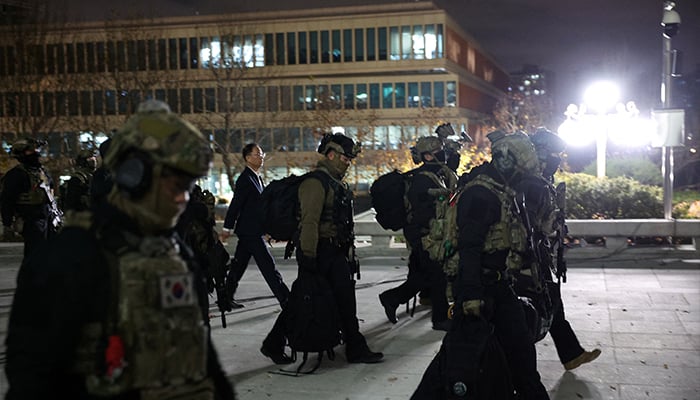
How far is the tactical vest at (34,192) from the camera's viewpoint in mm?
9695

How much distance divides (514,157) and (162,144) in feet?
9.78

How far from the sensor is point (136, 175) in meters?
2.44


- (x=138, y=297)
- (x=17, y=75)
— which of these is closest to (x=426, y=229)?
(x=138, y=297)

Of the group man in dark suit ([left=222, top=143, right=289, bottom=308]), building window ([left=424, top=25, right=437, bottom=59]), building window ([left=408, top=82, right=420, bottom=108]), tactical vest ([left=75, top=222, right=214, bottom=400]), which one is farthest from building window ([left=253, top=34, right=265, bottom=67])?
tactical vest ([left=75, top=222, right=214, bottom=400])

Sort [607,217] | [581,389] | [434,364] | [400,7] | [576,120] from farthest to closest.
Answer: [400,7]
[576,120]
[607,217]
[581,389]
[434,364]

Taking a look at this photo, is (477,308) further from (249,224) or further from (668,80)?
(668,80)

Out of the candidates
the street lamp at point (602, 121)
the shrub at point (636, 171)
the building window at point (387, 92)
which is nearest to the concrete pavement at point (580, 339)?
the shrub at point (636, 171)

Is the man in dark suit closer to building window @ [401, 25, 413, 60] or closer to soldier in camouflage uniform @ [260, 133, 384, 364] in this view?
soldier in camouflage uniform @ [260, 133, 384, 364]

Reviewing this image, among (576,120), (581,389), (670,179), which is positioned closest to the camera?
(581,389)

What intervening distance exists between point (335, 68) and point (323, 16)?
4.82m

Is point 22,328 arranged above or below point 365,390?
above

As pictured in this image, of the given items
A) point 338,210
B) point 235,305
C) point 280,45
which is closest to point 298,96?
point 280,45

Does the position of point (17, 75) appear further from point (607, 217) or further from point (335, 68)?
point (335, 68)

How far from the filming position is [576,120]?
24.3 m
